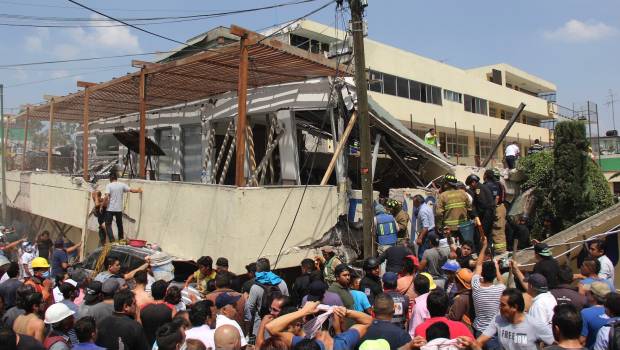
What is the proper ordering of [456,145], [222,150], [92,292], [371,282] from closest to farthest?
[92,292] → [371,282] → [222,150] → [456,145]

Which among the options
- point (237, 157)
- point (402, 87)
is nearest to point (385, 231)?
point (237, 157)

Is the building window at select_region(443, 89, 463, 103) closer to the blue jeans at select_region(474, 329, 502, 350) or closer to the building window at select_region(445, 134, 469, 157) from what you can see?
the building window at select_region(445, 134, 469, 157)

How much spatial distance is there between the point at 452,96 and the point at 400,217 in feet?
71.6

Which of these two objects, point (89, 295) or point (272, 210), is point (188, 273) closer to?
point (272, 210)

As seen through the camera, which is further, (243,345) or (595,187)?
(595,187)

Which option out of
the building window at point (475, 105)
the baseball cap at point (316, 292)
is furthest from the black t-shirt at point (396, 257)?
the building window at point (475, 105)

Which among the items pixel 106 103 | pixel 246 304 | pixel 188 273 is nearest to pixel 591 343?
pixel 246 304

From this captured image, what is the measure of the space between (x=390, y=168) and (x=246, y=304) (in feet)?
28.5

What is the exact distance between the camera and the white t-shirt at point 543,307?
13.8 feet

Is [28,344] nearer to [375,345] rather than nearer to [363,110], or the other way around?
[375,345]

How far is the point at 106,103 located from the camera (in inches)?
616

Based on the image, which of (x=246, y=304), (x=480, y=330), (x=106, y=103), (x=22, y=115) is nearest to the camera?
(x=480, y=330)

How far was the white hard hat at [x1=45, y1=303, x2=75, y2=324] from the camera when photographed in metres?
4.19

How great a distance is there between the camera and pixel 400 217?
9.56 metres
